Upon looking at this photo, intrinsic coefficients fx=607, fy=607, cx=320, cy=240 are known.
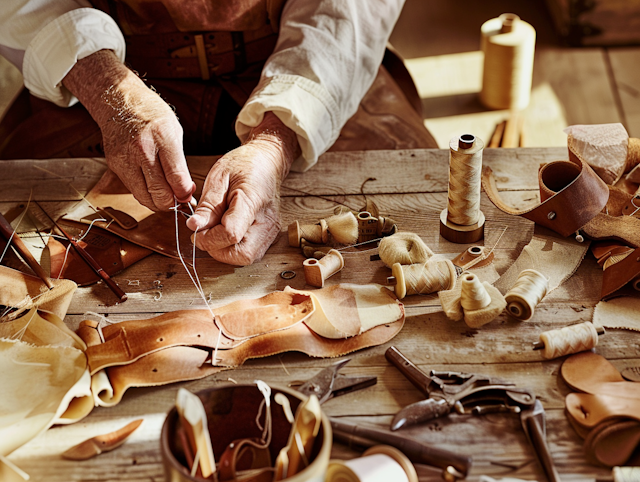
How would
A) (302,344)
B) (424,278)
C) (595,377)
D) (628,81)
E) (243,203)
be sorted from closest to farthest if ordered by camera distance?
1. (595,377)
2. (302,344)
3. (424,278)
4. (243,203)
5. (628,81)

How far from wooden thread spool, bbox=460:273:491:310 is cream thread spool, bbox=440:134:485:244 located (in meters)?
0.26

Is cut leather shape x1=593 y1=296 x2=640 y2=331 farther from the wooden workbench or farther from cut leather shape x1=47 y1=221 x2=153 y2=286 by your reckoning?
cut leather shape x1=47 y1=221 x2=153 y2=286

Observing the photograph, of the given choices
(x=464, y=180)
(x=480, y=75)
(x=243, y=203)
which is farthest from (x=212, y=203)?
(x=480, y=75)

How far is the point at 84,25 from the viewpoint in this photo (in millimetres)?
1845

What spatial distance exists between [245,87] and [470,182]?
0.99m

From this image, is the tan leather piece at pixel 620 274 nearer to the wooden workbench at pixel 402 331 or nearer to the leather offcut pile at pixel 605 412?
the wooden workbench at pixel 402 331

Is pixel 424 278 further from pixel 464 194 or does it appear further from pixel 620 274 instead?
pixel 620 274

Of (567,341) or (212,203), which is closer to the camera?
(567,341)

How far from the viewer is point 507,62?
340cm

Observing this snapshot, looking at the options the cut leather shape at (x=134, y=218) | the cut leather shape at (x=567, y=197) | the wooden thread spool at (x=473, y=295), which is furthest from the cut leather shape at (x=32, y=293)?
the cut leather shape at (x=567, y=197)

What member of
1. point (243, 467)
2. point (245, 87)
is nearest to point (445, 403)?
point (243, 467)

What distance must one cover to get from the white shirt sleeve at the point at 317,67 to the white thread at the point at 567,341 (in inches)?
34.7

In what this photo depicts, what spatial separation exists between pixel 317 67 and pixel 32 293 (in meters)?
1.00

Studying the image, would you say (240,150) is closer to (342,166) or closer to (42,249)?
(342,166)
